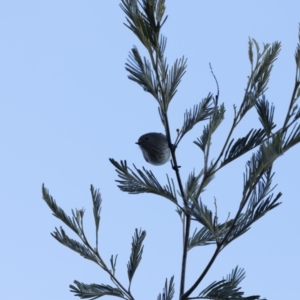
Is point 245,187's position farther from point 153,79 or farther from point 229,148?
point 153,79

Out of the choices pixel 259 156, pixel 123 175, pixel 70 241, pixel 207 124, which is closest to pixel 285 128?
pixel 259 156

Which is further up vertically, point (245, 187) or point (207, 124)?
→ point (207, 124)

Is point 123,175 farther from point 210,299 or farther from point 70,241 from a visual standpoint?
point 210,299

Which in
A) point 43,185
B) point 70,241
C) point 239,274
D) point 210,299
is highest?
point 43,185

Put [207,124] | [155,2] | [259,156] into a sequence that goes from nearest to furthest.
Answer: [259,156] → [155,2] → [207,124]

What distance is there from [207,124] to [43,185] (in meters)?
0.62

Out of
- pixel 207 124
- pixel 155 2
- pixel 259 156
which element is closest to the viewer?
pixel 259 156

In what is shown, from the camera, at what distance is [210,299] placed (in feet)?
6.66

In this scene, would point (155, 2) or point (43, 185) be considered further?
point (43, 185)

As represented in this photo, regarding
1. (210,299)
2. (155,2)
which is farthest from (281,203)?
(155,2)

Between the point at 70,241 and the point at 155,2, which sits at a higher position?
the point at 155,2

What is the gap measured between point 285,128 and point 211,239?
593 millimetres

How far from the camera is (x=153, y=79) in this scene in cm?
213

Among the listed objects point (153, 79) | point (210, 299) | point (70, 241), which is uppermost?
point (153, 79)
